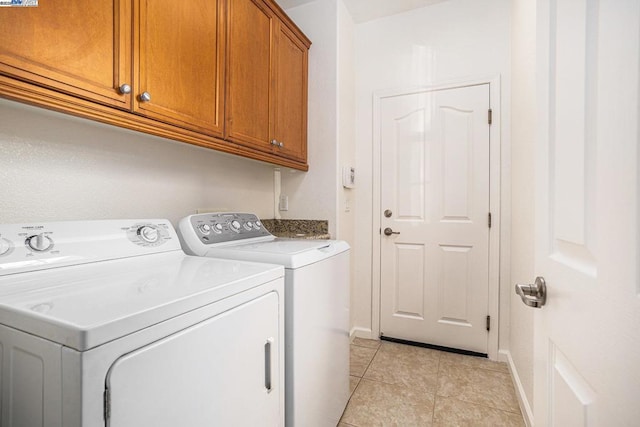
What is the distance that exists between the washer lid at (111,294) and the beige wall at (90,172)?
0.35m

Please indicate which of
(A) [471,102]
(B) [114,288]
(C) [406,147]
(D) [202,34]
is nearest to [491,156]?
(A) [471,102]

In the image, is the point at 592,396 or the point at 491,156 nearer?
the point at 592,396

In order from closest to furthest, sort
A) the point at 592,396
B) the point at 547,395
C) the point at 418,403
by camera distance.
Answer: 1. the point at 592,396
2. the point at 547,395
3. the point at 418,403

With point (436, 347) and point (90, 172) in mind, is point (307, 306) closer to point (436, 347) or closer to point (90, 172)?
point (90, 172)

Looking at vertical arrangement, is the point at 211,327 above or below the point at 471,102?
below

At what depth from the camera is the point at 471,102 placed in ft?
7.77

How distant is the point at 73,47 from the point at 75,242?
61cm

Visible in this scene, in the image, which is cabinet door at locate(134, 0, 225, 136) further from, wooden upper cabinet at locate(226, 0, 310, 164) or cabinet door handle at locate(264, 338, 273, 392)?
cabinet door handle at locate(264, 338, 273, 392)

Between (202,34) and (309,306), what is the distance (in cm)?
130

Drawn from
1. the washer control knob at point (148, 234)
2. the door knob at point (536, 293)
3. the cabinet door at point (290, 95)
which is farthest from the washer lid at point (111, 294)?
A: the cabinet door at point (290, 95)

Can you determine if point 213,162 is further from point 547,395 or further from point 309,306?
point 547,395

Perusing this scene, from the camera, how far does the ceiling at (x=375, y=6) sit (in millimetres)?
2416

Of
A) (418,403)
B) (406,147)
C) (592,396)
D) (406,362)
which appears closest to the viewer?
(592,396)

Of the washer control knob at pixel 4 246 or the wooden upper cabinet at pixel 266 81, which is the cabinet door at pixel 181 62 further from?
the washer control knob at pixel 4 246
